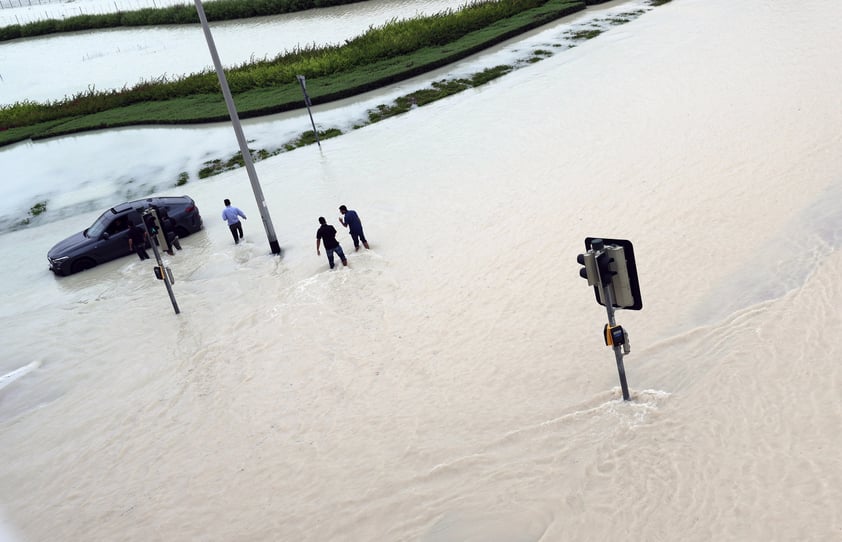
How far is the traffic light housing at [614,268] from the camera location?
30.4ft

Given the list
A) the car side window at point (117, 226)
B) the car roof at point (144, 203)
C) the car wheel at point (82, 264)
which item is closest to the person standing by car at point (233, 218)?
the car roof at point (144, 203)

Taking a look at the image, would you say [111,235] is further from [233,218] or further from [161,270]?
[161,270]

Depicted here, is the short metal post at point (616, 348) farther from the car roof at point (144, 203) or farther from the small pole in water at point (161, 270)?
the car roof at point (144, 203)

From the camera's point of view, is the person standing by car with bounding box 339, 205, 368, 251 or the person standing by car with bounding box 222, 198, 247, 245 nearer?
the person standing by car with bounding box 339, 205, 368, 251

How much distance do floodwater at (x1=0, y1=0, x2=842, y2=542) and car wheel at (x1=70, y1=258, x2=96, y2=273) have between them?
474mm

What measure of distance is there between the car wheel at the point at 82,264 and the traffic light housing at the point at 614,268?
1675 centimetres

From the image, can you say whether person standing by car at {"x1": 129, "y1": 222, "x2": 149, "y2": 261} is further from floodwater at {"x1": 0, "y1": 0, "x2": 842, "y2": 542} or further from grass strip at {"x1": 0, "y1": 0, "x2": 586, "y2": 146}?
grass strip at {"x1": 0, "y1": 0, "x2": 586, "y2": 146}

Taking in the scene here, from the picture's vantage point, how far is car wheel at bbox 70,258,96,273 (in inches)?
856

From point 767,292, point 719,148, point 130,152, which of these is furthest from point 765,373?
point 130,152

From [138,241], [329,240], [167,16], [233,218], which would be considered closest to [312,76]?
[138,241]

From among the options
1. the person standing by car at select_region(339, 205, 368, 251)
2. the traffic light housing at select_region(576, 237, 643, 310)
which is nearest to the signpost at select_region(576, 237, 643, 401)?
the traffic light housing at select_region(576, 237, 643, 310)

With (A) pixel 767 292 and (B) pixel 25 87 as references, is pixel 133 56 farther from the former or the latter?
(A) pixel 767 292

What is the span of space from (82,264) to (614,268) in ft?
56.4

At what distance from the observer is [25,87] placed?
6009cm
